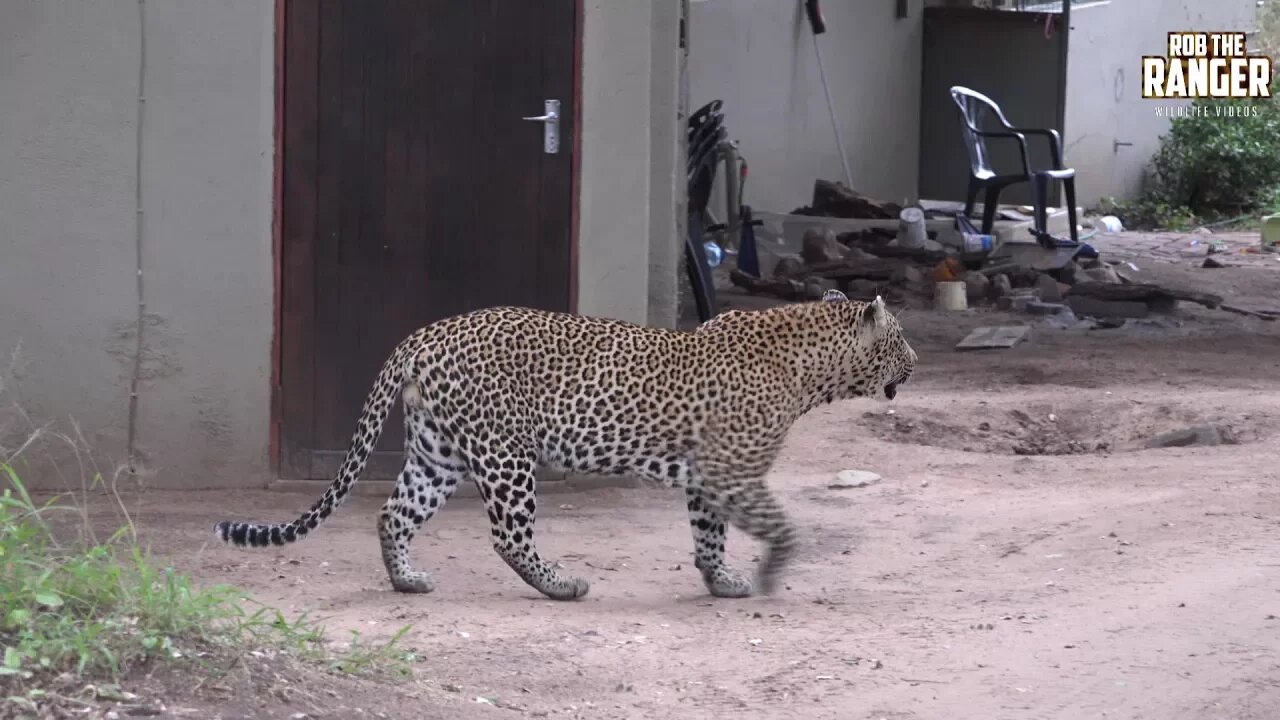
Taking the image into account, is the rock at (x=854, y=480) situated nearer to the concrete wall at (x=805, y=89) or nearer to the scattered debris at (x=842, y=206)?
the concrete wall at (x=805, y=89)

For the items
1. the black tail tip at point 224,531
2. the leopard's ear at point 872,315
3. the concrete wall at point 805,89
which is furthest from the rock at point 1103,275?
the black tail tip at point 224,531

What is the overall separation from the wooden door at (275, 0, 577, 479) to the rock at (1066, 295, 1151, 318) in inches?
237

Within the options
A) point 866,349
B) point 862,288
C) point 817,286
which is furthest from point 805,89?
point 866,349

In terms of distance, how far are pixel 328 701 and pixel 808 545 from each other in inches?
122

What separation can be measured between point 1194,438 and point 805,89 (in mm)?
8706

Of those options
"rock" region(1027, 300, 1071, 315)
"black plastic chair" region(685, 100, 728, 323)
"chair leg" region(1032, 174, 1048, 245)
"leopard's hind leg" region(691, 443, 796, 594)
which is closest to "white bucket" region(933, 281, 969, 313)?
"rock" region(1027, 300, 1071, 315)

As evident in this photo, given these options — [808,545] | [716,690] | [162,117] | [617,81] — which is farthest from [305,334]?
[716,690]

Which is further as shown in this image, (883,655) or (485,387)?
(485,387)

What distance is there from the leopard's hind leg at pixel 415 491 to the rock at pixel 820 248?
26.3 feet

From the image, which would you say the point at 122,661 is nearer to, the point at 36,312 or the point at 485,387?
the point at 485,387

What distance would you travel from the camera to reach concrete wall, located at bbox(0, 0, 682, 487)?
6934mm

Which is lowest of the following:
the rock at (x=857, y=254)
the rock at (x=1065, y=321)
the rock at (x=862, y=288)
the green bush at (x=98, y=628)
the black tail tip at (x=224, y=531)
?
the black tail tip at (x=224, y=531)

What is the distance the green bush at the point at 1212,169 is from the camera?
19.9 meters

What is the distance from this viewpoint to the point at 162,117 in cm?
698
